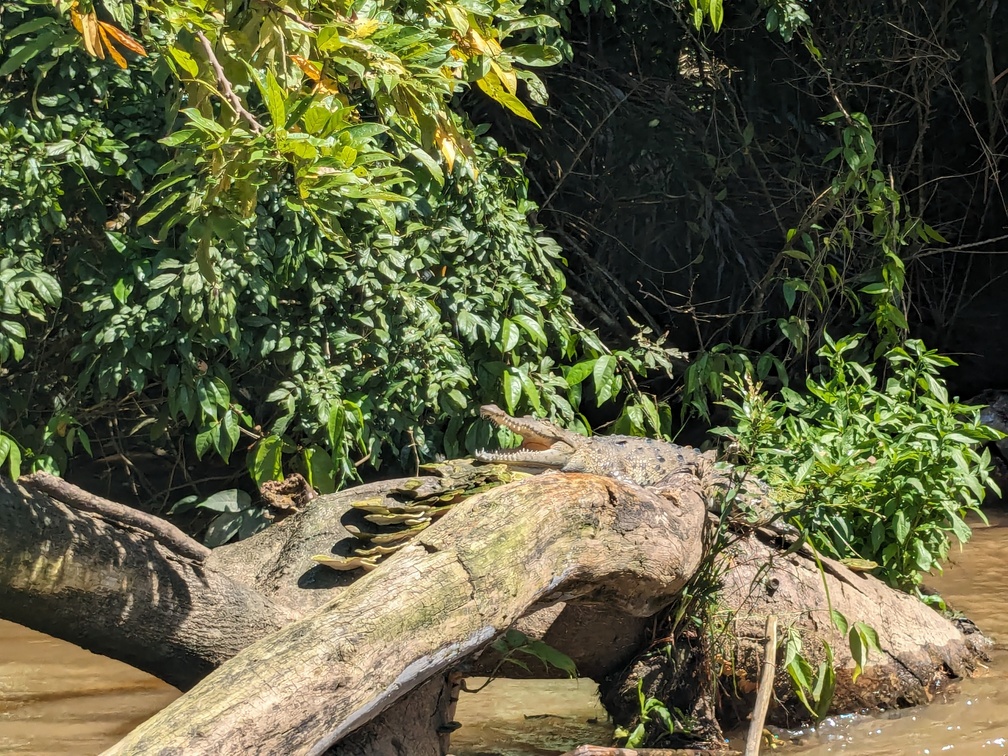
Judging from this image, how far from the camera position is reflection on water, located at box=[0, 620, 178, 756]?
3.38 meters

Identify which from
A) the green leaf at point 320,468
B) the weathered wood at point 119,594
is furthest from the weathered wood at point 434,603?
the green leaf at point 320,468

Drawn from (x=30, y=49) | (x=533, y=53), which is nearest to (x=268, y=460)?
(x=30, y=49)

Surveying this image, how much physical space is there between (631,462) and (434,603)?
1.63 metres

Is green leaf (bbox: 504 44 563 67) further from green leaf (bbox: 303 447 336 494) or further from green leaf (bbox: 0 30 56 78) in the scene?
green leaf (bbox: 303 447 336 494)

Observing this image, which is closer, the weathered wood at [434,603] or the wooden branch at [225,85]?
the weathered wood at [434,603]

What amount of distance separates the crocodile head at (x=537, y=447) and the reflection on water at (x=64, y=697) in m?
1.53

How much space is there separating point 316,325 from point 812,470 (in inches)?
84.2

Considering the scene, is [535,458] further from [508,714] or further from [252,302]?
[252,302]

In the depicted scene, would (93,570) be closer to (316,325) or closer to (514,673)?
(514,673)

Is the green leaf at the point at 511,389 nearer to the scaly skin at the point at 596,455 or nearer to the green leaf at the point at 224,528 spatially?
the scaly skin at the point at 596,455

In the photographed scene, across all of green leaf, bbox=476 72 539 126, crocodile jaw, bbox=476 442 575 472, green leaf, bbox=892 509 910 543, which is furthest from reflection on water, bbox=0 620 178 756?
green leaf, bbox=892 509 910 543

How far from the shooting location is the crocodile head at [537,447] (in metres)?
3.51

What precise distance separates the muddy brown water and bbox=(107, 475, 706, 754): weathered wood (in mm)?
840

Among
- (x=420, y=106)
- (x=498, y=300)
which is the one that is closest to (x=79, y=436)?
(x=498, y=300)
